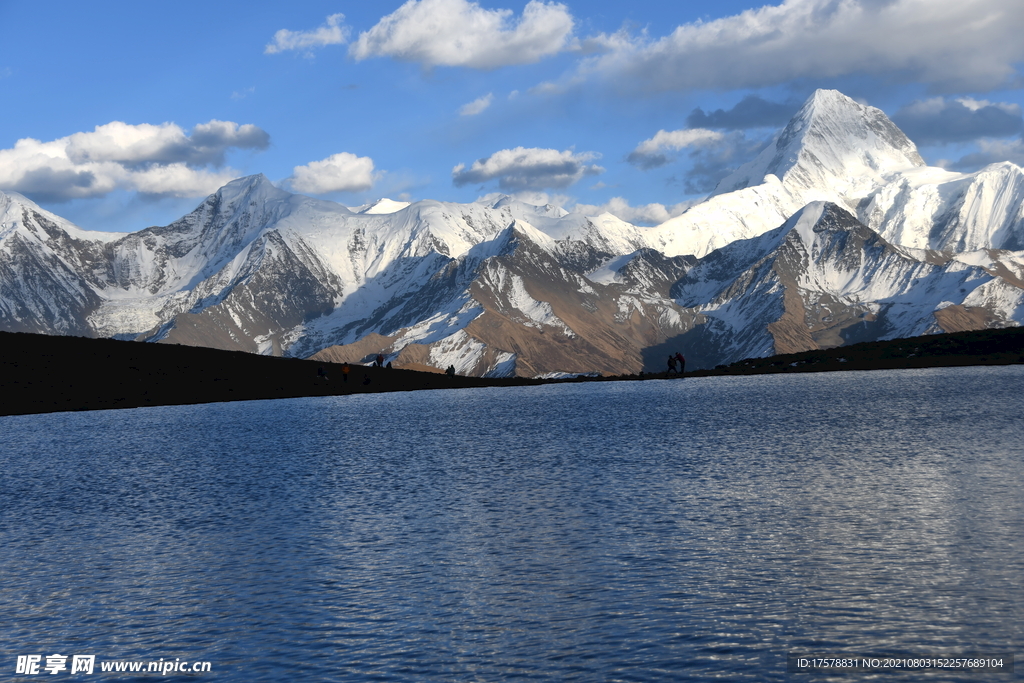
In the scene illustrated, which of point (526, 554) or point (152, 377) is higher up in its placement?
point (152, 377)

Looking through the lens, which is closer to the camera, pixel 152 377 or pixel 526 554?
pixel 526 554

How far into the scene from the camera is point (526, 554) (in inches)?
1647

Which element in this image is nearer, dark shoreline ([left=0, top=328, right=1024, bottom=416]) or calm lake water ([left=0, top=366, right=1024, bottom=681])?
calm lake water ([left=0, top=366, right=1024, bottom=681])

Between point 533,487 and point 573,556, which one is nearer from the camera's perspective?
point 573,556

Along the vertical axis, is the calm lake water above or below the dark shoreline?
below

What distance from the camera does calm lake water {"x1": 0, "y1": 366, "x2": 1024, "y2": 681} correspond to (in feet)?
99.2

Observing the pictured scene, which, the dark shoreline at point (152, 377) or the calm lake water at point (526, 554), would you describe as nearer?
the calm lake water at point (526, 554)

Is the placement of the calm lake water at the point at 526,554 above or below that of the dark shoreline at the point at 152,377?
below

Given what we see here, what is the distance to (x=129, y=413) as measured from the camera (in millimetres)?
137250

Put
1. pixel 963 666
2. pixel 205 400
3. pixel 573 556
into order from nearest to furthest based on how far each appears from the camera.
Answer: pixel 963 666, pixel 573 556, pixel 205 400

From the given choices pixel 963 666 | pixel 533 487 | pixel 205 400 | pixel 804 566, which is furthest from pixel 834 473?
pixel 205 400

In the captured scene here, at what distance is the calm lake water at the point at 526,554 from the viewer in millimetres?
30234

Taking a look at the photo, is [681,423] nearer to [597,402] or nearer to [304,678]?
[597,402]

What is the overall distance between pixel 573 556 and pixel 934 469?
2879 centimetres
